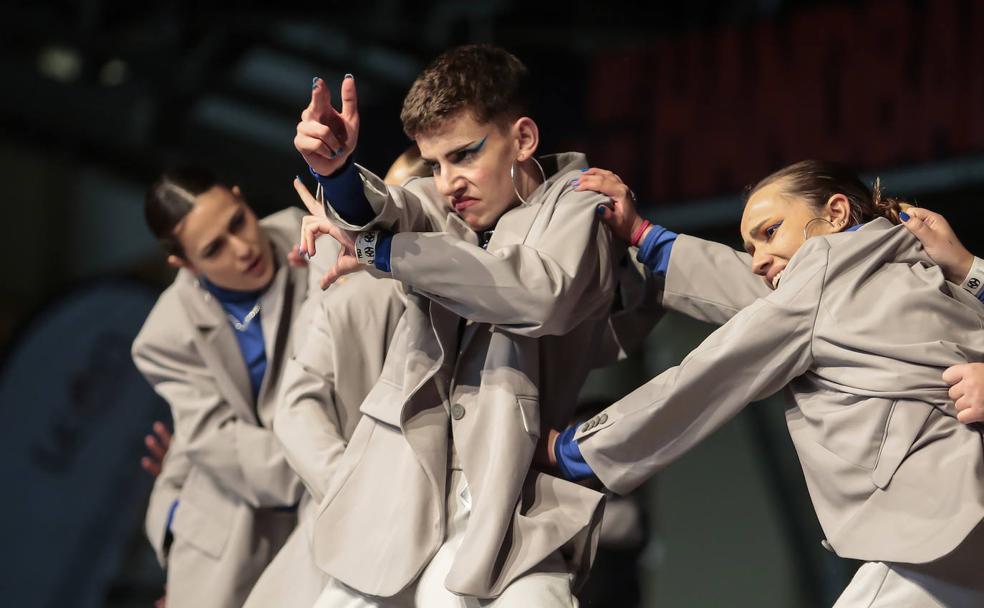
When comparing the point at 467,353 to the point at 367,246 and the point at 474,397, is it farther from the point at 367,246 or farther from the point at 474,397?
the point at 367,246

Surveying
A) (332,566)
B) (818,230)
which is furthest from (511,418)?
(818,230)

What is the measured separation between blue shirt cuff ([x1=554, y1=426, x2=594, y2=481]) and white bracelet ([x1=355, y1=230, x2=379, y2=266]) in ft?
1.35

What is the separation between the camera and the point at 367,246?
5.74 ft

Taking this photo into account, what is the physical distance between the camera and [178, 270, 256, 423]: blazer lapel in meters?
2.50

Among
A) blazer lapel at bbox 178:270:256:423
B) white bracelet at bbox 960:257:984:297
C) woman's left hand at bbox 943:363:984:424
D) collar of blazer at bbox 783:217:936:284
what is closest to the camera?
woman's left hand at bbox 943:363:984:424

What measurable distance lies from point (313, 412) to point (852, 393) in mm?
1001

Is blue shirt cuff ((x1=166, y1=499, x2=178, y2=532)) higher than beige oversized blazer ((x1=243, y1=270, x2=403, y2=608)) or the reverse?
the reverse

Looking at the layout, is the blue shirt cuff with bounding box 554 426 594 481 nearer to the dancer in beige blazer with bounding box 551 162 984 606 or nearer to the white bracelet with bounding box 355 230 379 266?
the dancer in beige blazer with bounding box 551 162 984 606

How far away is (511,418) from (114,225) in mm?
4163

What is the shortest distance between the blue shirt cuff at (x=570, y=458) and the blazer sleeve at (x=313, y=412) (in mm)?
467

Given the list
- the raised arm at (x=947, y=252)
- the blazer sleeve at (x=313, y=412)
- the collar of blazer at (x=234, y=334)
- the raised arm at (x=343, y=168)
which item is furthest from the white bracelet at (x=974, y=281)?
the collar of blazer at (x=234, y=334)

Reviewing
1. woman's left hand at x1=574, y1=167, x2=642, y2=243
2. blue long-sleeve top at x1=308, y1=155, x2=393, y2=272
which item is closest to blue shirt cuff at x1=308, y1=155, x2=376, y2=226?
blue long-sleeve top at x1=308, y1=155, x2=393, y2=272

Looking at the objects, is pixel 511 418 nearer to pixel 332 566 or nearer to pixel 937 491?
pixel 332 566

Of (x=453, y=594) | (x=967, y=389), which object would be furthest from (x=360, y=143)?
(x=967, y=389)
